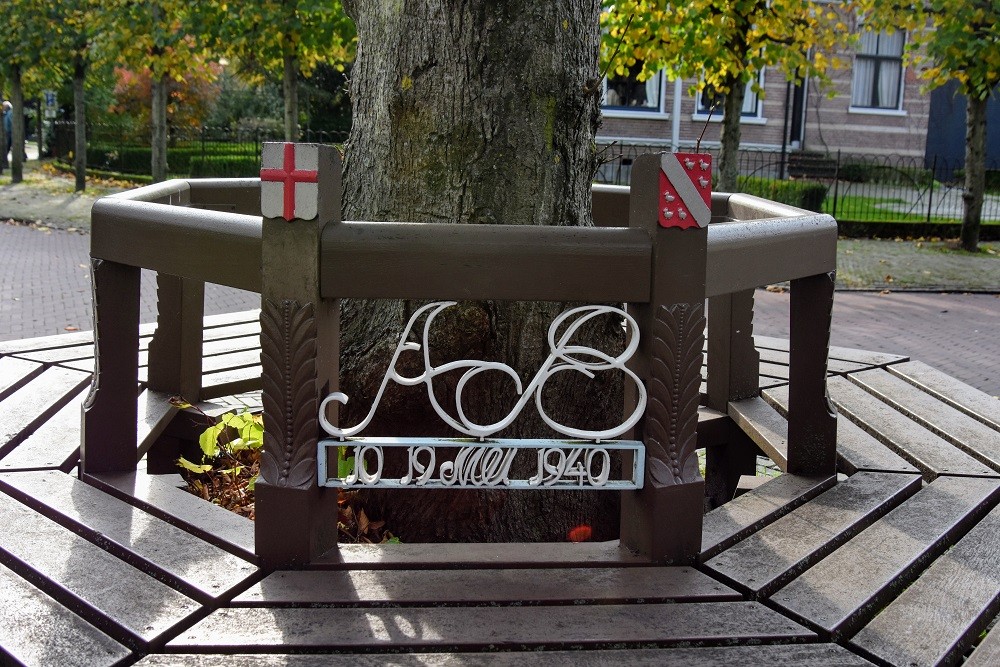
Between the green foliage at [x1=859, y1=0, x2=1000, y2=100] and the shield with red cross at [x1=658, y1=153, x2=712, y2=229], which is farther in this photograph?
the green foliage at [x1=859, y1=0, x2=1000, y2=100]

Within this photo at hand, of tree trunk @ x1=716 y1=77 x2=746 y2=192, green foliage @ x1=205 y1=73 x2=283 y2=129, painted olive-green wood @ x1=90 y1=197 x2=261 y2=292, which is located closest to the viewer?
painted olive-green wood @ x1=90 y1=197 x2=261 y2=292

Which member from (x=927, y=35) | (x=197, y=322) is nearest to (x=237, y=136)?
(x=927, y=35)

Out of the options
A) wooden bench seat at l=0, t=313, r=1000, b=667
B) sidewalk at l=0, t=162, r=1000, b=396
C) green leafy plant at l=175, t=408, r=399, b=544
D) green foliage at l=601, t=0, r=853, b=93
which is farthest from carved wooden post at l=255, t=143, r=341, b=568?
green foliage at l=601, t=0, r=853, b=93

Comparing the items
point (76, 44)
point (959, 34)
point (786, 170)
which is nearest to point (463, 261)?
point (959, 34)

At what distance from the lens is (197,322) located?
3.93 meters

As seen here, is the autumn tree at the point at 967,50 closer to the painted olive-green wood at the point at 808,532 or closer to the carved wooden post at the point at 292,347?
the painted olive-green wood at the point at 808,532

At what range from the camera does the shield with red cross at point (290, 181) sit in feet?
7.48

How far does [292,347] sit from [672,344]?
0.85 meters

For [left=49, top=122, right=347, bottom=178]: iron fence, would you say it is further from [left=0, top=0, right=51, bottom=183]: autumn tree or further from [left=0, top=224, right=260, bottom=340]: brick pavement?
[left=0, top=224, right=260, bottom=340]: brick pavement

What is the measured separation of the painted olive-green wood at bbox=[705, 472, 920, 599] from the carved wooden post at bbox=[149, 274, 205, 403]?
7.12 ft

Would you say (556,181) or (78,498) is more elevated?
(556,181)

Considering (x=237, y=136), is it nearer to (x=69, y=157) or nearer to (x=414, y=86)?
(x=69, y=157)

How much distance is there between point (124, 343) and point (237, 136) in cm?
1868

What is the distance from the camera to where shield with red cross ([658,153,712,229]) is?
2367 millimetres
